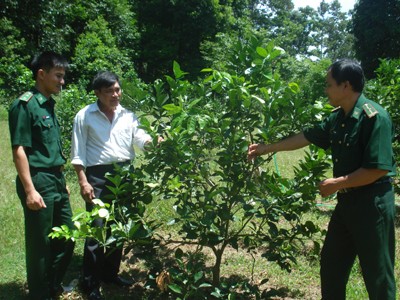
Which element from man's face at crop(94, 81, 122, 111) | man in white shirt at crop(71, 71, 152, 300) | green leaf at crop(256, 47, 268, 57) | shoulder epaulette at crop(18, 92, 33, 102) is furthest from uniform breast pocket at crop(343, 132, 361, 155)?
shoulder epaulette at crop(18, 92, 33, 102)

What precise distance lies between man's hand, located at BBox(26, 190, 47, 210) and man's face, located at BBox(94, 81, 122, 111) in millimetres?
833

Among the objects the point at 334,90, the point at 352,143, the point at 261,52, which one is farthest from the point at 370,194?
the point at 261,52

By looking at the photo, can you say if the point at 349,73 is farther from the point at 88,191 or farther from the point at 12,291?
the point at 12,291

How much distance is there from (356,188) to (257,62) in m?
0.92

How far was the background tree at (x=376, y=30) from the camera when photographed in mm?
24547

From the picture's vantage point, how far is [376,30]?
24797 mm

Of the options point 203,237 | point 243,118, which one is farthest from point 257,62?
point 203,237

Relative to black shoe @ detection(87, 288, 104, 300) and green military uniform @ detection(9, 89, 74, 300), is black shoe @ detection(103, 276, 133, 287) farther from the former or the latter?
green military uniform @ detection(9, 89, 74, 300)

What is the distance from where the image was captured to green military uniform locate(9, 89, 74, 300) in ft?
9.52

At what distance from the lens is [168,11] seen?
26.5 m

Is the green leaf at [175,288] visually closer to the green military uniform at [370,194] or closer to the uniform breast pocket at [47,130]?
the green military uniform at [370,194]

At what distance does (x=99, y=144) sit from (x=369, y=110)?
1.86 metres

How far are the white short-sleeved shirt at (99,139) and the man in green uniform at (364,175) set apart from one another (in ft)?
4.50

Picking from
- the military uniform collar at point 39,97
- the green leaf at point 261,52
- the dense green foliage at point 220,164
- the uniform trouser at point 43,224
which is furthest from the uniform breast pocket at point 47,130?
the green leaf at point 261,52
